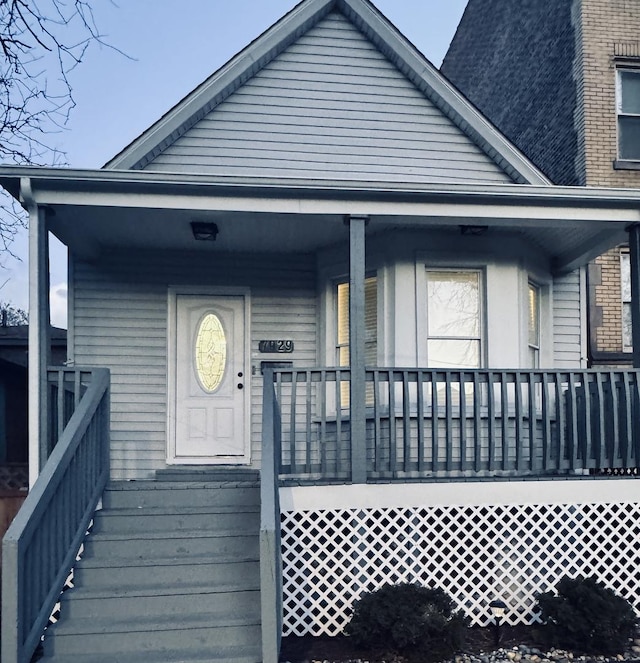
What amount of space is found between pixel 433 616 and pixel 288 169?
5.07 m

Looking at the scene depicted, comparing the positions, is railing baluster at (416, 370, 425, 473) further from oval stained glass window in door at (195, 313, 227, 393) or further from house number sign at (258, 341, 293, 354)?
oval stained glass window in door at (195, 313, 227, 393)

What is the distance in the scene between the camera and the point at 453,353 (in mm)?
8383

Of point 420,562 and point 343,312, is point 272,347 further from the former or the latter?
point 420,562

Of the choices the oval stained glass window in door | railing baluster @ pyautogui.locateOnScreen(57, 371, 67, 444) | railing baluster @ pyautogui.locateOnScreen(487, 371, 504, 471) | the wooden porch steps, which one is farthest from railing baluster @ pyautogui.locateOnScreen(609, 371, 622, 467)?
railing baluster @ pyautogui.locateOnScreen(57, 371, 67, 444)

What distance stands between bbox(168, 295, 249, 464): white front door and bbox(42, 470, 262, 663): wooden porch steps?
188 cm

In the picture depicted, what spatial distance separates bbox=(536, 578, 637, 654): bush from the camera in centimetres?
602

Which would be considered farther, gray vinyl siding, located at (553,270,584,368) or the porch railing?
gray vinyl siding, located at (553,270,584,368)

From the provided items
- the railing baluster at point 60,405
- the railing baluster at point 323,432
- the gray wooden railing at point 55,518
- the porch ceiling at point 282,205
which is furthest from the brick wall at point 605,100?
the railing baluster at point 60,405

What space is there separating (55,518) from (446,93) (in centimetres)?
616

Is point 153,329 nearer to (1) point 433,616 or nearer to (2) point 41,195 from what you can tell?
(2) point 41,195

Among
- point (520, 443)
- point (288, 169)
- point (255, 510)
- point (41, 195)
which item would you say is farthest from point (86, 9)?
point (520, 443)

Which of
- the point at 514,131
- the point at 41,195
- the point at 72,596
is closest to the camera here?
the point at 72,596

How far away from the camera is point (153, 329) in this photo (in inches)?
350

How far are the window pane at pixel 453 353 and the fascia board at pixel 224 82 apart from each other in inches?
144
